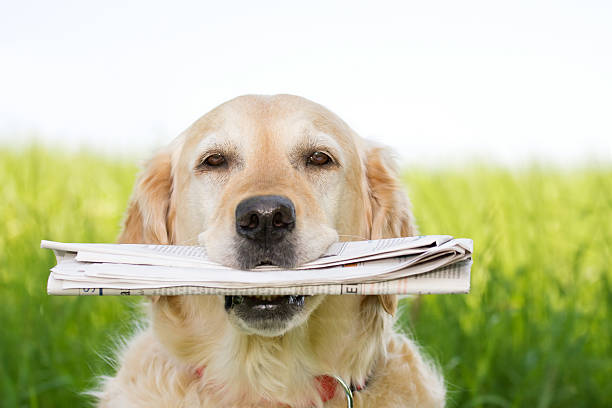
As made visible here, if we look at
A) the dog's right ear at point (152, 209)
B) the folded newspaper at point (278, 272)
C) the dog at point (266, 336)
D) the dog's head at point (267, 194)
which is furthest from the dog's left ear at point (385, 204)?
the dog's right ear at point (152, 209)

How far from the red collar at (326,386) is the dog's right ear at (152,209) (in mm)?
665

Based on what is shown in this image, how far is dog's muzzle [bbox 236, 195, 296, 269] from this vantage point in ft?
7.35

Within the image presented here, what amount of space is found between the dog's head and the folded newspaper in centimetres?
14

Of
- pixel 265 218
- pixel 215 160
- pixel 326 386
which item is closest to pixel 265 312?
pixel 265 218

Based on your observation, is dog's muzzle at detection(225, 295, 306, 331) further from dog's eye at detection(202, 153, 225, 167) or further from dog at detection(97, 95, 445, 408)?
dog's eye at detection(202, 153, 225, 167)

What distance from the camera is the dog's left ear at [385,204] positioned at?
3074 mm

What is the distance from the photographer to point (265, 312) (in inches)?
89.9

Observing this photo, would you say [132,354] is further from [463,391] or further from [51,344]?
[463,391]

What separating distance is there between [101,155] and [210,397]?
6.15 meters

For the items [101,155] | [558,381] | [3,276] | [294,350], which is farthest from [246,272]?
[101,155]

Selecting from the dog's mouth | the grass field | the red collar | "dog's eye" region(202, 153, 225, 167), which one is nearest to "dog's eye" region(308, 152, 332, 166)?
"dog's eye" region(202, 153, 225, 167)

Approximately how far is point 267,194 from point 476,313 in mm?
2384

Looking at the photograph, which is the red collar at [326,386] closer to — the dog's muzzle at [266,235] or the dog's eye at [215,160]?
the dog's muzzle at [266,235]

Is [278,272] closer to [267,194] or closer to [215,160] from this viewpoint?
[267,194]
